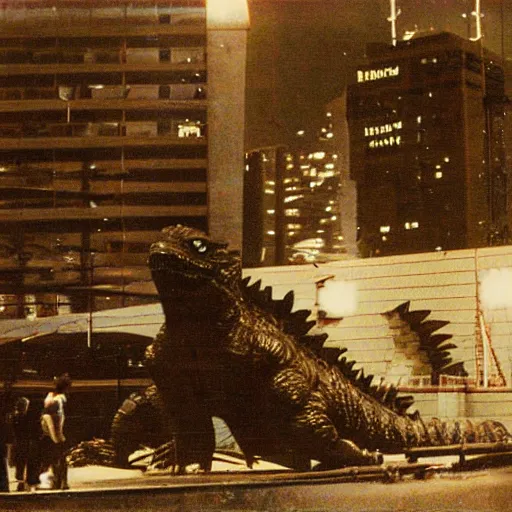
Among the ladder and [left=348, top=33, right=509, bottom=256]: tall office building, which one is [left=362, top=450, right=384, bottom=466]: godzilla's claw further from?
[left=348, top=33, right=509, bottom=256]: tall office building

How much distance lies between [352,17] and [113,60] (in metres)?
1.85

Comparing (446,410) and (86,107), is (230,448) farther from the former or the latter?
(86,107)

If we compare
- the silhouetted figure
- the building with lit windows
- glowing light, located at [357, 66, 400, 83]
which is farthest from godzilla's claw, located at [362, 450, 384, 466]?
glowing light, located at [357, 66, 400, 83]

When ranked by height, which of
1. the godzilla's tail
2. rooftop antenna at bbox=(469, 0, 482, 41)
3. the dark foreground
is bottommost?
the dark foreground

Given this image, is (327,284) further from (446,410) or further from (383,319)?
(446,410)

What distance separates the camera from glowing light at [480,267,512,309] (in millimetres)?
7043

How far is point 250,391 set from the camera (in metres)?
7.17

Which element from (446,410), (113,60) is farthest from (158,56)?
(446,410)

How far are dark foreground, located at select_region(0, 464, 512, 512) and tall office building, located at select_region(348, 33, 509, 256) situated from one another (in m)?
1.66

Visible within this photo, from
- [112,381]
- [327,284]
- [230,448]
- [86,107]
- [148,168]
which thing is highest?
[86,107]

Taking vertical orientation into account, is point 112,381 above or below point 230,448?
above

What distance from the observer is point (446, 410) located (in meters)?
7.26

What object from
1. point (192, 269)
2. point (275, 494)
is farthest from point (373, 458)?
point (192, 269)

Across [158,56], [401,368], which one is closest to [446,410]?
[401,368]
